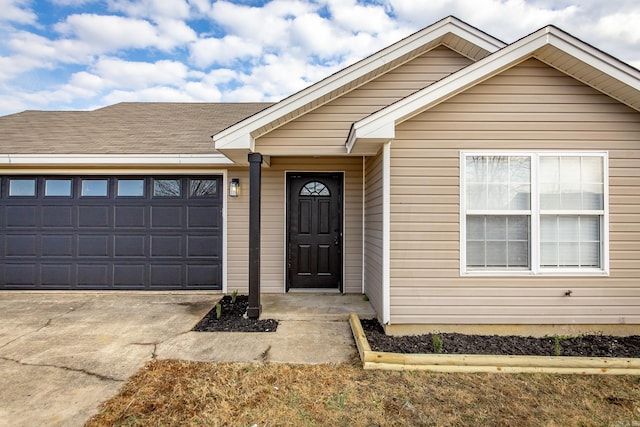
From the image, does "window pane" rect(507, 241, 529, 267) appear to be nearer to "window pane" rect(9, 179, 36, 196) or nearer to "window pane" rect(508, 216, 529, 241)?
"window pane" rect(508, 216, 529, 241)

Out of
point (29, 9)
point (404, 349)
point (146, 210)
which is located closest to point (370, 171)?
point (404, 349)

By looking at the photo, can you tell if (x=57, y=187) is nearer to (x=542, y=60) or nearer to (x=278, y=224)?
(x=278, y=224)

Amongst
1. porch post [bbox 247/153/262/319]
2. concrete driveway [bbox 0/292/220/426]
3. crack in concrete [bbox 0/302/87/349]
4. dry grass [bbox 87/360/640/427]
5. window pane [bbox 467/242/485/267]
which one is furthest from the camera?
porch post [bbox 247/153/262/319]

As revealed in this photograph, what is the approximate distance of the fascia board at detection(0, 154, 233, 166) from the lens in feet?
18.6

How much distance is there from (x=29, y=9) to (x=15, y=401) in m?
10.3

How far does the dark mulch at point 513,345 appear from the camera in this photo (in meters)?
3.46

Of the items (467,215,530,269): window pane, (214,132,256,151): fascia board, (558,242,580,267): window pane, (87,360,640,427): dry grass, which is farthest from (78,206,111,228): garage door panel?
(558,242,580,267): window pane

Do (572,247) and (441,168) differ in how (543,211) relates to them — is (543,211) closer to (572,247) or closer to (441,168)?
(572,247)

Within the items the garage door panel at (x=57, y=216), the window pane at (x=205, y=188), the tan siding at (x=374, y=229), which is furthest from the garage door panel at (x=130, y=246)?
the tan siding at (x=374, y=229)

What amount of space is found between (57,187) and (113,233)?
1.43m

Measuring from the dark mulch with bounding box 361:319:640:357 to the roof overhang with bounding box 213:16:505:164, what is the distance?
307cm

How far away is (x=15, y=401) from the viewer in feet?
8.49

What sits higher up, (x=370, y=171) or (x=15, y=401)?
(x=370, y=171)

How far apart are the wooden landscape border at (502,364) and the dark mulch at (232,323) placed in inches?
64.8
